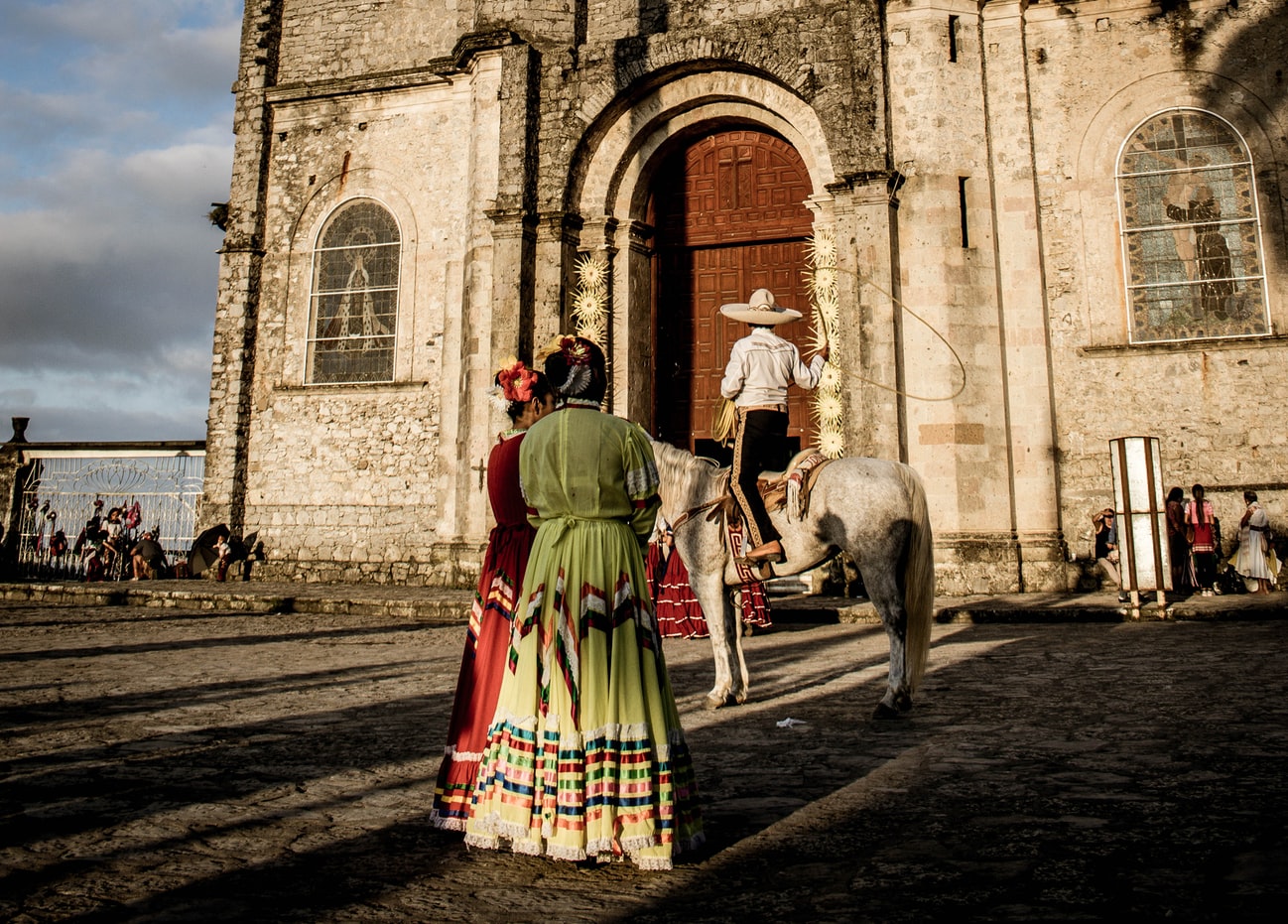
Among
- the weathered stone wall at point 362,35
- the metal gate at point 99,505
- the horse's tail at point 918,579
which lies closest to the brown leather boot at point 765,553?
the horse's tail at point 918,579

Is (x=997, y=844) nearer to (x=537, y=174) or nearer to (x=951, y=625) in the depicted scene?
(x=951, y=625)

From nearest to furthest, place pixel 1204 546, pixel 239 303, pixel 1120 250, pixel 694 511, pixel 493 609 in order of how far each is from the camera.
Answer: pixel 493 609 → pixel 694 511 → pixel 1204 546 → pixel 1120 250 → pixel 239 303

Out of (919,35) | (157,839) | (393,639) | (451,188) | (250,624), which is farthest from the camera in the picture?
(451,188)

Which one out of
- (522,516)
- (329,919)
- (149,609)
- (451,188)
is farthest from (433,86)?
(329,919)

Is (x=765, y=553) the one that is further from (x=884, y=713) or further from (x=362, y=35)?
(x=362, y=35)

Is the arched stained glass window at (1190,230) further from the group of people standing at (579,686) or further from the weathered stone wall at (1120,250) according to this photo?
the group of people standing at (579,686)

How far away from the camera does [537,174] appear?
14672 mm

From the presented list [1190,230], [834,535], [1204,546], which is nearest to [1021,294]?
[1190,230]

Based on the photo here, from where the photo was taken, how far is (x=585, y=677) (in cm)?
313

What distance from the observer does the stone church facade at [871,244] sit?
1277 centimetres

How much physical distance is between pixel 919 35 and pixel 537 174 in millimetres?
5969

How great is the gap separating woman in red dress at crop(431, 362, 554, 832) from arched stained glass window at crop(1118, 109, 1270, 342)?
12.2 meters

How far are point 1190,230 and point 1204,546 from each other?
467 cm

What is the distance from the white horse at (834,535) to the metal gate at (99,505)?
1576 centimetres
